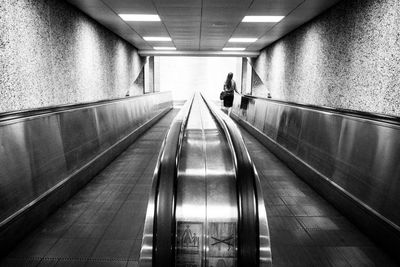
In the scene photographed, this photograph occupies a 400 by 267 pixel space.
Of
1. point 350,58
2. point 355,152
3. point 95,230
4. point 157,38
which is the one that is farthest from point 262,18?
point 95,230

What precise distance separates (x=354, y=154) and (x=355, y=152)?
26 millimetres

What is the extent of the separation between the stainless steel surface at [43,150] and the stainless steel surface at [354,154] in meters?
3.22

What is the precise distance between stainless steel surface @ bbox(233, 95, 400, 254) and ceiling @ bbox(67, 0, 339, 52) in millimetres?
3098

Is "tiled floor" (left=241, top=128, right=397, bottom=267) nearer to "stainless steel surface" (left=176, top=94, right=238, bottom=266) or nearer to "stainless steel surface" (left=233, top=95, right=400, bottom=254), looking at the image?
"stainless steel surface" (left=233, top=95, right=400, bottom=254)

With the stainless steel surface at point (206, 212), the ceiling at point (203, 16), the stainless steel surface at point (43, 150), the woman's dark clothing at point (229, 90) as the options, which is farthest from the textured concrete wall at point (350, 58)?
the stainless steel surface at point (43, 150)

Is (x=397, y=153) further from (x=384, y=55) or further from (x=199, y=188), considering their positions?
(x=384, y=55)

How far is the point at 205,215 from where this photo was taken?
2244 mm

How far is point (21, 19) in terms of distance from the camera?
17.7ft

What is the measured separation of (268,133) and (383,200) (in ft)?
14.2

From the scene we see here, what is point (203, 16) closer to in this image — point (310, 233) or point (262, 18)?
point (262, 18)

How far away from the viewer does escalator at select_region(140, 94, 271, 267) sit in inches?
76.8

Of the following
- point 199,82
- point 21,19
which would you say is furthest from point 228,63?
point 21,19

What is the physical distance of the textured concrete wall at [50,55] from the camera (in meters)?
5.11

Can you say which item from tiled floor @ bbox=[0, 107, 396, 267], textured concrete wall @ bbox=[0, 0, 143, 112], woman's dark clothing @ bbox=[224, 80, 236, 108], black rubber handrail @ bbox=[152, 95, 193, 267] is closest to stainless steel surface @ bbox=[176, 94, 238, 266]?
black rubber handrail @ bbox=[152, 95, 193, 267]
